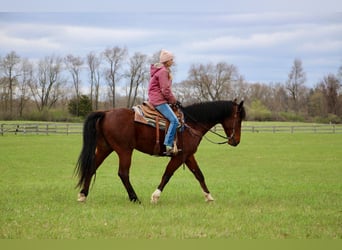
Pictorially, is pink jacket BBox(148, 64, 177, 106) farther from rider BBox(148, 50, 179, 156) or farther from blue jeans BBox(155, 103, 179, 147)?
blue jeans BBox(155, 103, 179, 147)

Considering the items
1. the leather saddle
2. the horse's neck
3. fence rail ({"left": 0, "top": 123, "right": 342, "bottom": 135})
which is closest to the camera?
the leather saddle

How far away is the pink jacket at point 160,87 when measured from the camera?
799 cm

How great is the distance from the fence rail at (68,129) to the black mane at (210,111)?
26.3 metres

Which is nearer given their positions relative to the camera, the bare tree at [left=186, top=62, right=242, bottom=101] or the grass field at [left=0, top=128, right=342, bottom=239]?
the grass field at [left=0, top=128, right=342, bottom=239]

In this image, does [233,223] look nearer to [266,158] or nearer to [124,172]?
[124,172]

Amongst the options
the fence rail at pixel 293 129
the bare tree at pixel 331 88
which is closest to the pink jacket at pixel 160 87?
the bare tree at pixel 331 88

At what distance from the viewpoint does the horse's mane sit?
882 centimetres

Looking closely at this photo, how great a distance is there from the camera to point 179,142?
8.45m

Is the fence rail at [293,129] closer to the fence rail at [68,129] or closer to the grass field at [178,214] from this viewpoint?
the fence rail at [68,129]


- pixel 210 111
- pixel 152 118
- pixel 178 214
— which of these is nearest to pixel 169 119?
pixel 152 118

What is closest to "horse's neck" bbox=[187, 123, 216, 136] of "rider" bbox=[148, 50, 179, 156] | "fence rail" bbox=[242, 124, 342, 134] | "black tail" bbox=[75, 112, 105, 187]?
"rider" bbox=[148, 50, 179, 156]

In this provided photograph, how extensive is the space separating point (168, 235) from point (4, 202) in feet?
13.9

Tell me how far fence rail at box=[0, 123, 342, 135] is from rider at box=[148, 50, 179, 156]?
88.9 ft

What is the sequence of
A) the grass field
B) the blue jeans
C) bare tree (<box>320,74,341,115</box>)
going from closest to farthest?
the grass field, the blue jeans, bare tree (<box>320,74,341,115</box>)
